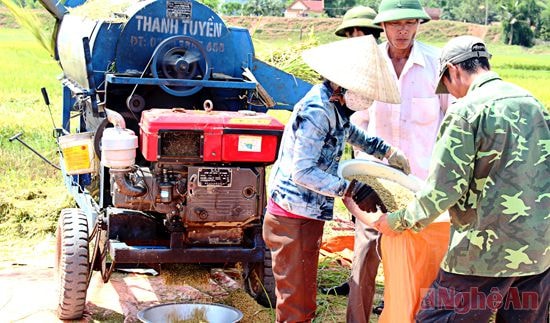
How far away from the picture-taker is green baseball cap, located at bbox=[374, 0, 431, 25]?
4.87 meters

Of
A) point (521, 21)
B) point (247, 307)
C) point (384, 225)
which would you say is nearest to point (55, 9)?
point (247, 307)

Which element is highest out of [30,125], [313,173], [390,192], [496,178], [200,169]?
[496,178]

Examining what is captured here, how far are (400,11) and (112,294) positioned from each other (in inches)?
112

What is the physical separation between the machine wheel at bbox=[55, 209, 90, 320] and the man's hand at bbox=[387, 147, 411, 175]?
207 cm

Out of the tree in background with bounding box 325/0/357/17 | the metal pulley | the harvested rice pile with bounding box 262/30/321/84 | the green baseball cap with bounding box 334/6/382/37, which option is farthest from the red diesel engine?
the tree in background with bounding box 325/0/357/17

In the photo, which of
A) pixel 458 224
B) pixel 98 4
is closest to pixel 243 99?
pixel 98 4

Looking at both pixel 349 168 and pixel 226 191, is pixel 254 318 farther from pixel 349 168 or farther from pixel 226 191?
pixel 349 168

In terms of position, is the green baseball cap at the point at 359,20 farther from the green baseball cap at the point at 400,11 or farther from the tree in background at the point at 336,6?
the tree in background at the point at 336,6

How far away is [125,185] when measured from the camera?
500 cm

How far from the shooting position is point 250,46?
6016mm

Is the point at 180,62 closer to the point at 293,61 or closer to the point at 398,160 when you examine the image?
the point at 398,160

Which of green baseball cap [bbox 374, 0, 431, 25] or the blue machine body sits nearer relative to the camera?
green baseball cap [bbox 374, 0, 431, 25]

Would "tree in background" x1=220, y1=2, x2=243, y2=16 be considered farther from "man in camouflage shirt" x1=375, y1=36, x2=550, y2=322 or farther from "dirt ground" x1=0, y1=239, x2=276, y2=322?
"man in camouflage shirt" x1=375, y1=36, x2=550, y2=322

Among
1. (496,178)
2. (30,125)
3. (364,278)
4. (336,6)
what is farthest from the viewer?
(336,6)
